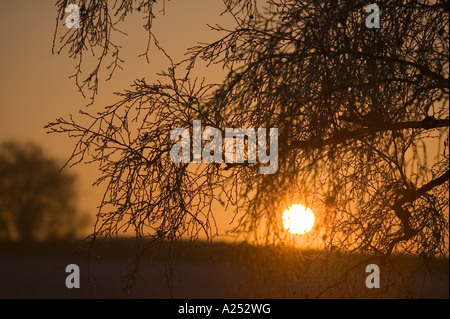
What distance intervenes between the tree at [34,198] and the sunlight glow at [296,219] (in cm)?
1617

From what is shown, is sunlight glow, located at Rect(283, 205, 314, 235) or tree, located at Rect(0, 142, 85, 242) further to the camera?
tree, located at Rect(0, 142, 85, 242)

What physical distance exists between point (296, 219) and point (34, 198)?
1802 cm

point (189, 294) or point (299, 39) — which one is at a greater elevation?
point (299, 39)

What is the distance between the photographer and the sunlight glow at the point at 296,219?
4.93 metres

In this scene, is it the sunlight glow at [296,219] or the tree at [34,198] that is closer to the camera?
the sunlight glow at [296,219]

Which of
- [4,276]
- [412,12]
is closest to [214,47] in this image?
[412,12]

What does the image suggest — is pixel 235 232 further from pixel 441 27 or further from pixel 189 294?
pixel 189 294

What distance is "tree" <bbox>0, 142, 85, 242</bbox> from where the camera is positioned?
20.9 meters

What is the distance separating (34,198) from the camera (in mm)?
21906

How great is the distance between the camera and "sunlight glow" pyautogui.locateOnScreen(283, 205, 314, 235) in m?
4.93

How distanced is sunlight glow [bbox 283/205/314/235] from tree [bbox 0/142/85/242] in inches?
637
